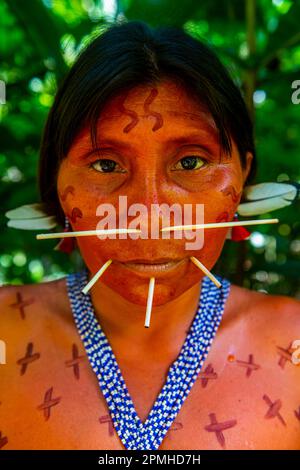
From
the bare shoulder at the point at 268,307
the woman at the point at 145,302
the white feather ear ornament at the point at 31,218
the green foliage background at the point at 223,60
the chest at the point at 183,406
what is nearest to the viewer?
the woman at the point at 145,302

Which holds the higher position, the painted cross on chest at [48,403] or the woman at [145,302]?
the woman at [145,302]

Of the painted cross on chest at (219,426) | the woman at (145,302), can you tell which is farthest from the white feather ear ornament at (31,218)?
the painted cross on chest at (219,426)

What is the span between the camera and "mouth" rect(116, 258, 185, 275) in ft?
4.15

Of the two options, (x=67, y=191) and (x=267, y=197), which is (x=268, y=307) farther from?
(x=67, y=191)

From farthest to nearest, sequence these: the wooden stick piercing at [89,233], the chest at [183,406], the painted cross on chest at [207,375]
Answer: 1. the painted cross on chest at [207,375]
2. the chest at [183,406]
3. the wooden stick piercing at [89,233]

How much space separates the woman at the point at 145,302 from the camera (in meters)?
1.30

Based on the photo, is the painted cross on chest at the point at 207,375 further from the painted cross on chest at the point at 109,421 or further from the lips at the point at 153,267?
the lips at the point at 153,267

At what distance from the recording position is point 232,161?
1.42 meters

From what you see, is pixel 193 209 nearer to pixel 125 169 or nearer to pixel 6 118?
pixel 125 169

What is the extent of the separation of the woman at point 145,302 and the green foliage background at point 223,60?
0.55m

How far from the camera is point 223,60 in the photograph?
7.40 feet

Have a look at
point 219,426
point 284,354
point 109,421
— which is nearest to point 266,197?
point 284,354
